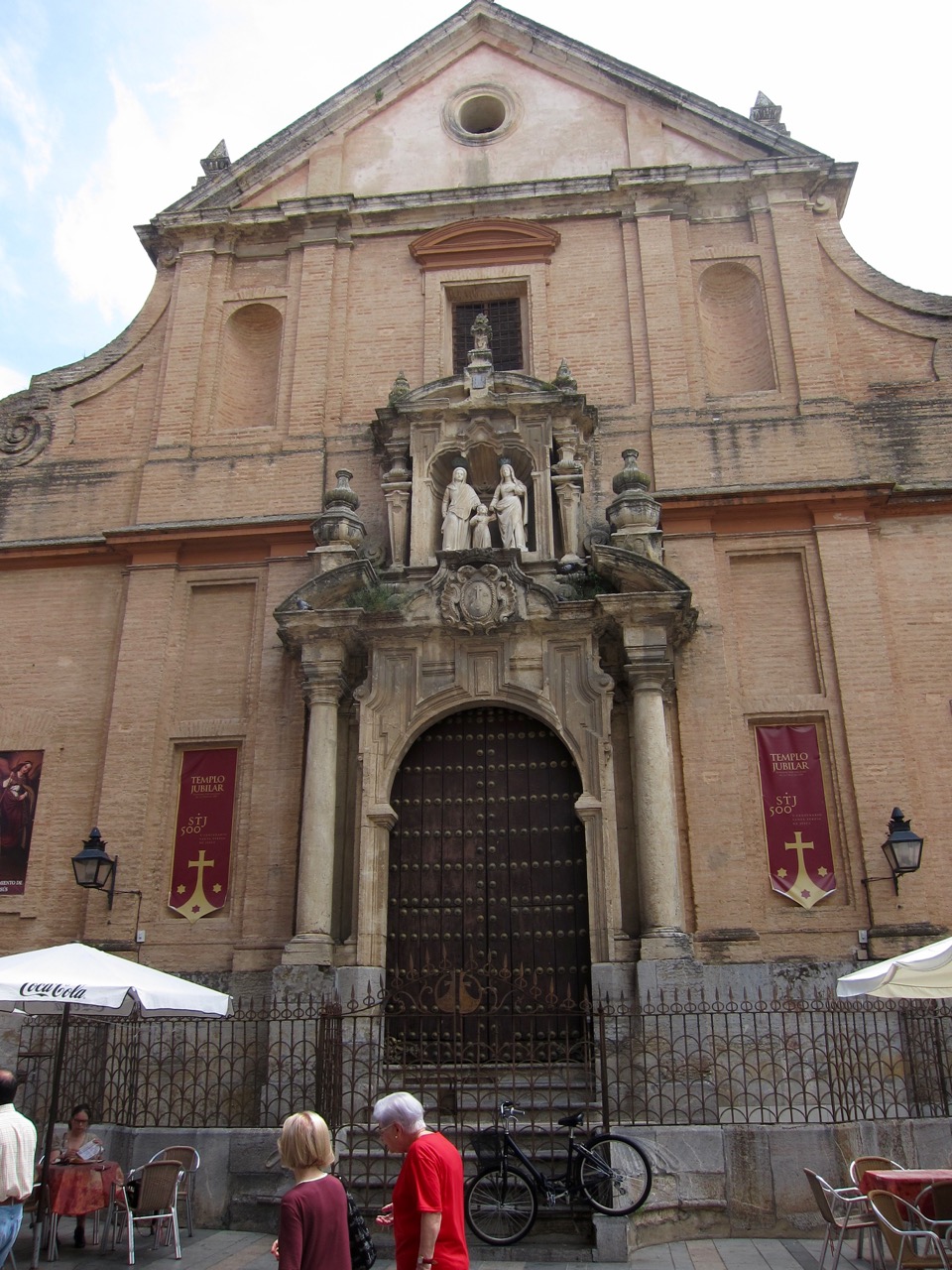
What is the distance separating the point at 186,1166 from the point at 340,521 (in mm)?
6981

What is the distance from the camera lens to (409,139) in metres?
16.6

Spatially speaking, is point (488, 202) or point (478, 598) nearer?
point (478, 598)

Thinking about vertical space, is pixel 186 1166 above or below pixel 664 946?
below

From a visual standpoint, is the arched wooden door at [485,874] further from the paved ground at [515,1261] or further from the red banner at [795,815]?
the paved ground at [515,1261]

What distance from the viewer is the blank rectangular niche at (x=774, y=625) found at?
12.4 metres

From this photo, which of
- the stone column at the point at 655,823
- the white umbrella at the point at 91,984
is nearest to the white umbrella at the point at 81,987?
the white umbrella at the point at 91,984

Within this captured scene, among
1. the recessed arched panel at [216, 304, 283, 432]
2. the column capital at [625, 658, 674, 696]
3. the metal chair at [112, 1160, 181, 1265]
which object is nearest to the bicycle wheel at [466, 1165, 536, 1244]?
the metal chair at [112, 1160, 181, 1265]

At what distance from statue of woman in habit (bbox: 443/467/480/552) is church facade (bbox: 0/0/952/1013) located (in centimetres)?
8

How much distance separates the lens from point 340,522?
42.5 feet

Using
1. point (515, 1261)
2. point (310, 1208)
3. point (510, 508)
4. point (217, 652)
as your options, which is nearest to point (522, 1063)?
point (515, 1261)

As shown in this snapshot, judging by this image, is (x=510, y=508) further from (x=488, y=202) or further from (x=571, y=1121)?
(x=571, y=1121)

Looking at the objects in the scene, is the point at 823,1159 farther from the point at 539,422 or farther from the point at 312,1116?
the point at 539,422

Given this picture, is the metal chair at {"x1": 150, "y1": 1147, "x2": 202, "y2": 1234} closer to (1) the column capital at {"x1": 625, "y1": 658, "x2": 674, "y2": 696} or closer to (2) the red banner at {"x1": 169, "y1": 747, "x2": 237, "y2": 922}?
(2) the red banner at {"x1": 169, "y1": 747, "x2": 237, "y2": 922}

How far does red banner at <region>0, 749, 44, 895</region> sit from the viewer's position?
1266 cm
